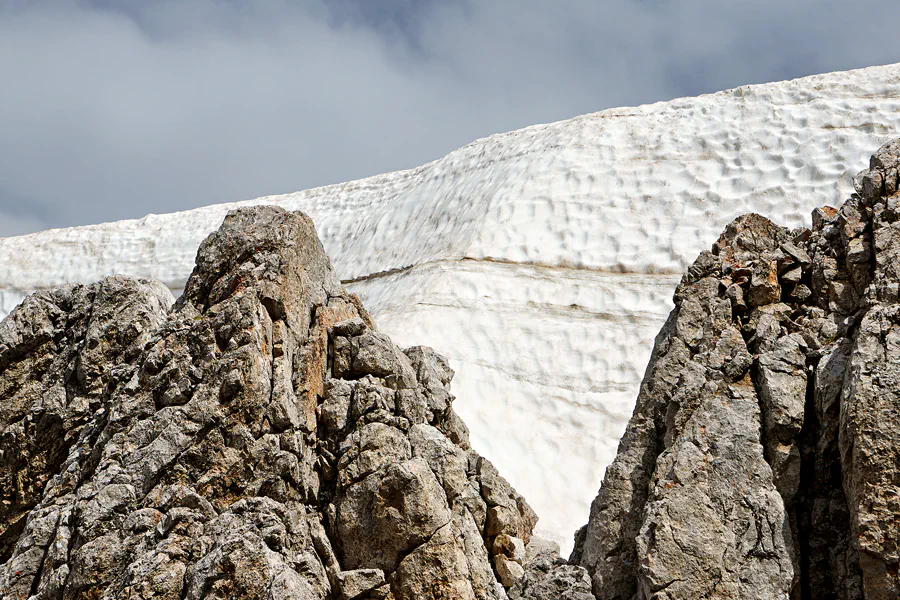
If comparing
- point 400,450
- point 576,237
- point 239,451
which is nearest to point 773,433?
point 400,450

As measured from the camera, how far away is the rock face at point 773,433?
1053 cm

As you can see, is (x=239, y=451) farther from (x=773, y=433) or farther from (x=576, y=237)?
(x=576, y=237)

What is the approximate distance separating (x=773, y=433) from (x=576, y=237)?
60.2 ft

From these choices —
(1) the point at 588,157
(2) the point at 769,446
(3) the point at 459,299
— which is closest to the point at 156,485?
(2) the point at 769,446

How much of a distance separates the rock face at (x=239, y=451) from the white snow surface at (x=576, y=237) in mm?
8945

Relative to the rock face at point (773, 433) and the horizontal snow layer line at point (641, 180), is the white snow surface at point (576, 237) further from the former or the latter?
the rock face at point (773, 433)

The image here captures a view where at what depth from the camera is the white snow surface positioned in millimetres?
24172

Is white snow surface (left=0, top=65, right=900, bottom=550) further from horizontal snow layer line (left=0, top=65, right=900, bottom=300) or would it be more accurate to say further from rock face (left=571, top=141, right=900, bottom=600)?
rock face (left=571, top=141, right=900, bottom=600)

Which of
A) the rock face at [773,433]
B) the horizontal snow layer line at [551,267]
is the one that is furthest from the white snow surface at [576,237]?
the rock face at [773,433]

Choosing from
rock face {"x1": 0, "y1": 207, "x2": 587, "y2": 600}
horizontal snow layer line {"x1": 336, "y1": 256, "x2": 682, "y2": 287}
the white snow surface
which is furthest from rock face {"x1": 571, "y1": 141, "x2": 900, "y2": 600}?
horizontal snow layer line {"x1": 336, "y1": 256, "x2": 682, "y2": 287}

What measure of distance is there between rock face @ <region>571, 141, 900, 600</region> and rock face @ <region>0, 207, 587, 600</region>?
52.6 inches

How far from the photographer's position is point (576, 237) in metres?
29.5

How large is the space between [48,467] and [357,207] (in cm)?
2448

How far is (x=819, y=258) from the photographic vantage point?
12852 mm
